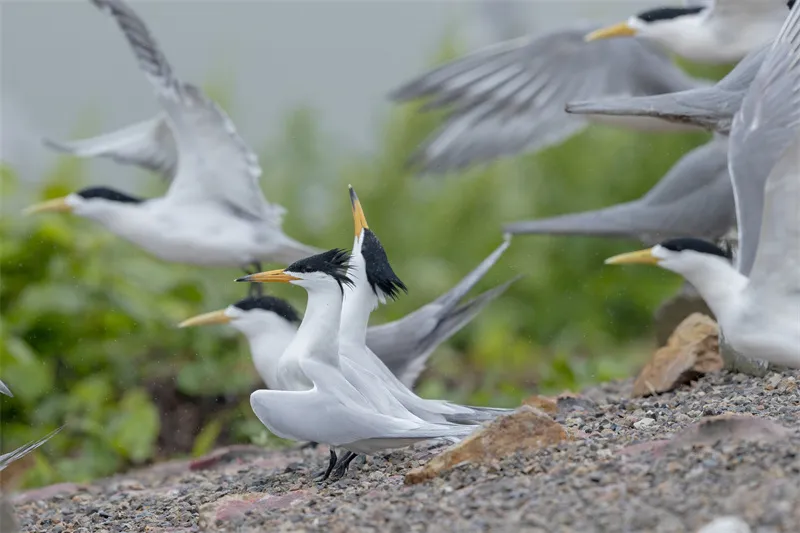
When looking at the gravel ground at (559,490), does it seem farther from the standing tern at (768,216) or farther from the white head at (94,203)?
the white head at (94,203)

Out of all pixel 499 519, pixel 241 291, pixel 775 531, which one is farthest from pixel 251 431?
pixel 775 531

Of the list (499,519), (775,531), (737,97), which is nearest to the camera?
(775,531)

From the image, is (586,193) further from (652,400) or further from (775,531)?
(775,531)

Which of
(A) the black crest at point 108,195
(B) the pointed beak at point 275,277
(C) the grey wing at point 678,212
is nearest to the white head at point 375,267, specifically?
(B) the pointed beak at point 275,277

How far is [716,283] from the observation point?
325 centimetres

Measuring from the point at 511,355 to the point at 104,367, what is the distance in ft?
6.04

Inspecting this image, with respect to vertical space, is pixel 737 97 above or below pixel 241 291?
above

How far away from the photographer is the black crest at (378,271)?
8.56 ft

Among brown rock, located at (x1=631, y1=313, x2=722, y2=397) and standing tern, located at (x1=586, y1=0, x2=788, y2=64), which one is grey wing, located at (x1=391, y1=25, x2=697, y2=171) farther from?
brown rock, located at (x1=631, y1=313, x2=722, y2=397)

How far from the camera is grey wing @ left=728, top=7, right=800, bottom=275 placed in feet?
10.1

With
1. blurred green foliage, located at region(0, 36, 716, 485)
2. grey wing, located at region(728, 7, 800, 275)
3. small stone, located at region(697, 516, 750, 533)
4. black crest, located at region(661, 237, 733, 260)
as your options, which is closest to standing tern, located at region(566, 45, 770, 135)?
grey wing, located at region(728, 7, 800, 275)

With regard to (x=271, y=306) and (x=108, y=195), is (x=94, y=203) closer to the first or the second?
(x=108, y=195)

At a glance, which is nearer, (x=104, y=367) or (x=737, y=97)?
(x=737, y=97)

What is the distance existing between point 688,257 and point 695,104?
0.43 metres
